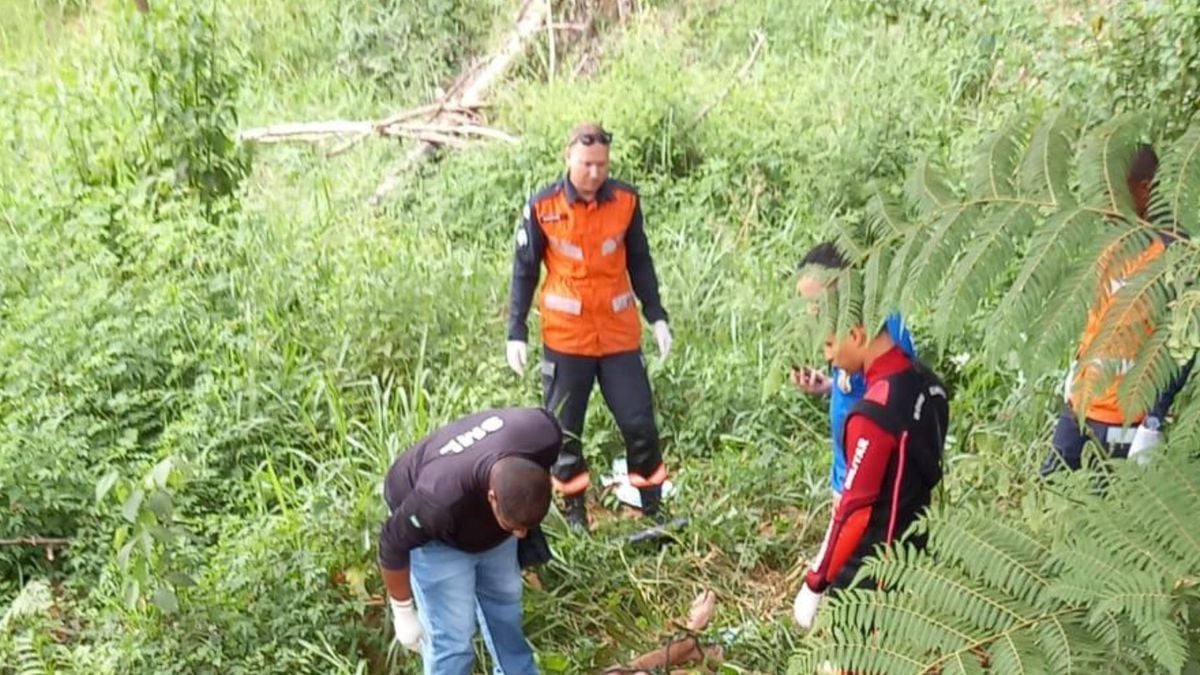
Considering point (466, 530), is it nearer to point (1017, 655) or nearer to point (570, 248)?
point (570, 248)

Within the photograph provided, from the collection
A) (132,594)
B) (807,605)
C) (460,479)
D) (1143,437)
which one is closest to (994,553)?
(807,605)

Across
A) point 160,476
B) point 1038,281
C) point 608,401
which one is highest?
point 1038,281

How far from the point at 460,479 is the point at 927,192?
1598mm

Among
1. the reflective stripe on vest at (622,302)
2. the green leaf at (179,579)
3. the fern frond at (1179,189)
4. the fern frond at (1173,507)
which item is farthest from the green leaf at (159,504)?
the fern frond at (1179,189)

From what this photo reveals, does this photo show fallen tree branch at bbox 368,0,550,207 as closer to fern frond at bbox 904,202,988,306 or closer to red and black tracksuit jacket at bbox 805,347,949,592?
red and black tracksuit jacket at bbox 805,347,949,592

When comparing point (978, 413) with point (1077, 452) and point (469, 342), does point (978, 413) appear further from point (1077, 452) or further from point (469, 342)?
point (469, 342)

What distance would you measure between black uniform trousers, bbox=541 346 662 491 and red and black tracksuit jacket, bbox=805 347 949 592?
1478 millimetres

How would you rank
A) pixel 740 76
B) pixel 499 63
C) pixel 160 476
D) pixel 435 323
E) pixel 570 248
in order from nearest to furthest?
pixel 160 476 < pixel 570 248 < pixel 435 323 < pixel 740 76 < pixel 499 63

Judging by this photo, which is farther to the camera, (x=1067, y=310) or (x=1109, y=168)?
(x=1109, y=168)

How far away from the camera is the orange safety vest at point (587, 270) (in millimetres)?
4543

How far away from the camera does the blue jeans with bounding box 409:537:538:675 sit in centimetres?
355

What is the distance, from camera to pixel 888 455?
308cm

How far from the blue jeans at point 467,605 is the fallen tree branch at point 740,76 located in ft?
14.1

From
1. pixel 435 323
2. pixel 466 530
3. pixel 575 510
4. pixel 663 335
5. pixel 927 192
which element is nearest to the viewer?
pixel 927 192
